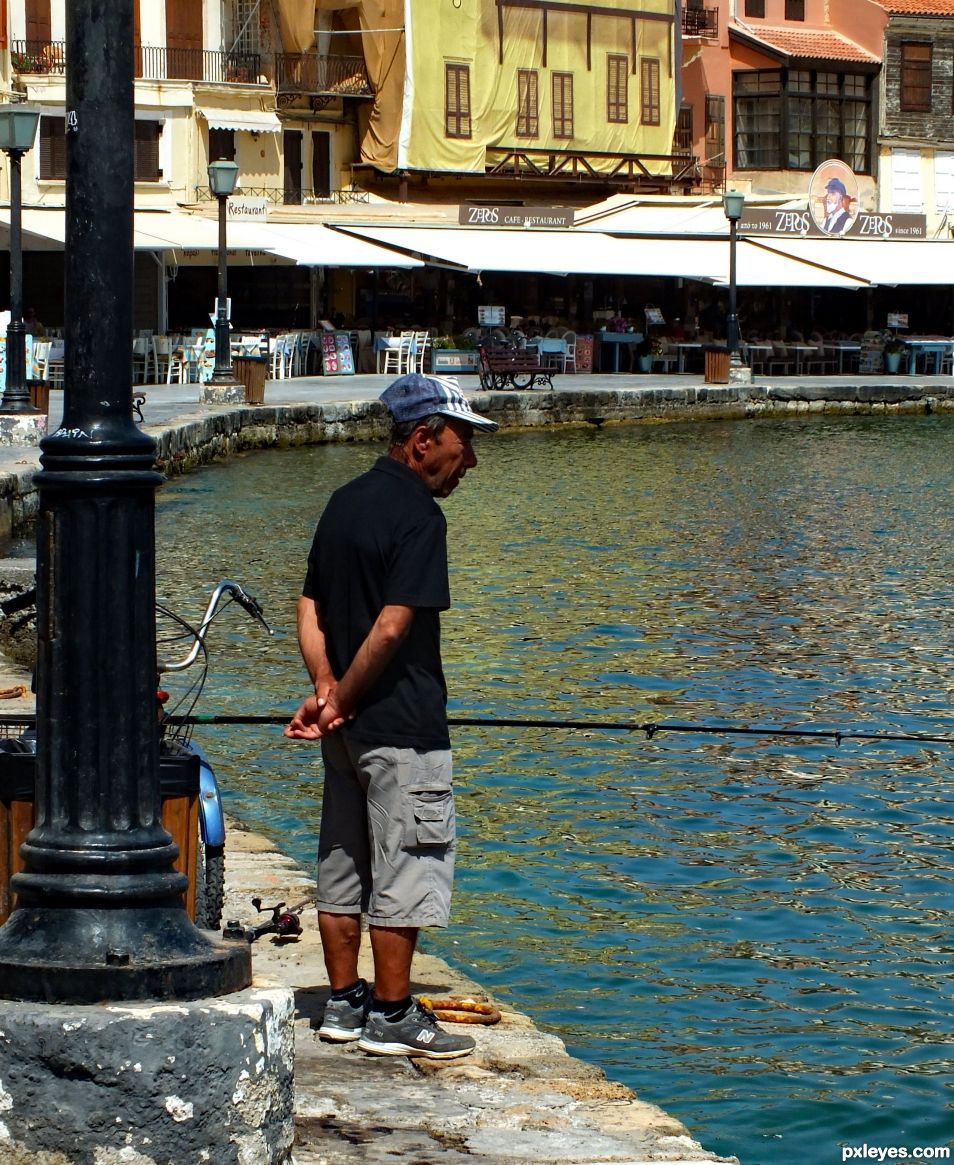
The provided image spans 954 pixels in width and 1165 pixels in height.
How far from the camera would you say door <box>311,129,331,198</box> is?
142ft

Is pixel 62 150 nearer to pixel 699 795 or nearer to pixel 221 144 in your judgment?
pixel 221 144

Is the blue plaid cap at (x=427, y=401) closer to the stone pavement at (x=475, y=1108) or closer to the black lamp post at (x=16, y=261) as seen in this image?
the stone pavement at (x=475, y=1108)

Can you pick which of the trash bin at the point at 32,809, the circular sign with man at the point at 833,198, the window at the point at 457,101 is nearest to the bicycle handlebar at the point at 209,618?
the trash bin at the point at 32,809

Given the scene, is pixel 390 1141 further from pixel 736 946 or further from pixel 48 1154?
pixel 736 946

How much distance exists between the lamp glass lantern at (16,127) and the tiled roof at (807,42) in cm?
3174

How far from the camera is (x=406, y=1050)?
4844 mm

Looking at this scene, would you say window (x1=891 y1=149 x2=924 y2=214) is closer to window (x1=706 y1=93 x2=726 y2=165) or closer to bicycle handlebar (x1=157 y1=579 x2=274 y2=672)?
window (x1=706 y1=93 x2=726 y2=165)

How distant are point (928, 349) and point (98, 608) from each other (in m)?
38.7

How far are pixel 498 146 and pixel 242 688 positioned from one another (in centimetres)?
3544

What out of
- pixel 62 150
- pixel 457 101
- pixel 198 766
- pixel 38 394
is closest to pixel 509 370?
pixel 62 150

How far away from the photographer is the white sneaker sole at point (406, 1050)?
4.82 metres

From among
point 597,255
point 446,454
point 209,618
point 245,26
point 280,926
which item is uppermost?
point 245,26

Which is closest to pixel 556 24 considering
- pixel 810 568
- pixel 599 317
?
pixel 599 317

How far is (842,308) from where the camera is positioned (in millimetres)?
46406
